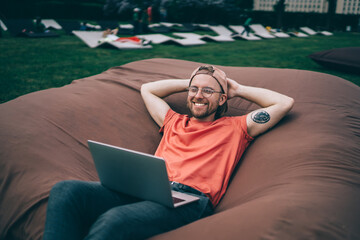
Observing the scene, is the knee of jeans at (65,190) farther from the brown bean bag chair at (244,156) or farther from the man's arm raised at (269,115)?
the man's arm raised at (269,115)

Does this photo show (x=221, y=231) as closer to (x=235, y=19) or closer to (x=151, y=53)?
(x=151, y=53)

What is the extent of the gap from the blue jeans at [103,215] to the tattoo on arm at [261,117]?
2.71 feet

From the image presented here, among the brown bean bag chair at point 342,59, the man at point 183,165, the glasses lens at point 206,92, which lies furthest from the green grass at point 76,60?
the glasses lens at point 206,92

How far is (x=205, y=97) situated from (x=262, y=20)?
29.1 metres

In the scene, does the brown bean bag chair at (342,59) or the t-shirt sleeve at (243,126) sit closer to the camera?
the t-shirt sleeve at (243,126)

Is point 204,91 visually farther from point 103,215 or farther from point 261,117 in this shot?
point 103,215

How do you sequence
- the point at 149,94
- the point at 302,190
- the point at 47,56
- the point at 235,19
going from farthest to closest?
the point at 235,19 < the point at 47,56 < the point at 149,94 < the point at 302,190

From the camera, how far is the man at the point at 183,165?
1297 millimetres

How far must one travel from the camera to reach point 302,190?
1407mm

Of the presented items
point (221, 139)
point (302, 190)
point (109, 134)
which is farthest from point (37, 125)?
point (302, 190)

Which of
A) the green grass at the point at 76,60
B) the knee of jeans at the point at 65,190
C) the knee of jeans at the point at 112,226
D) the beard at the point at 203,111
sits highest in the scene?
the beard at the point at 203,111

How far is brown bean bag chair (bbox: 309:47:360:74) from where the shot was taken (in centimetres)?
593

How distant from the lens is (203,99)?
2100 mm

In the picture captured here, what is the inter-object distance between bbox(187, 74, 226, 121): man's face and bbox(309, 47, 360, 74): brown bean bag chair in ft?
16.3
